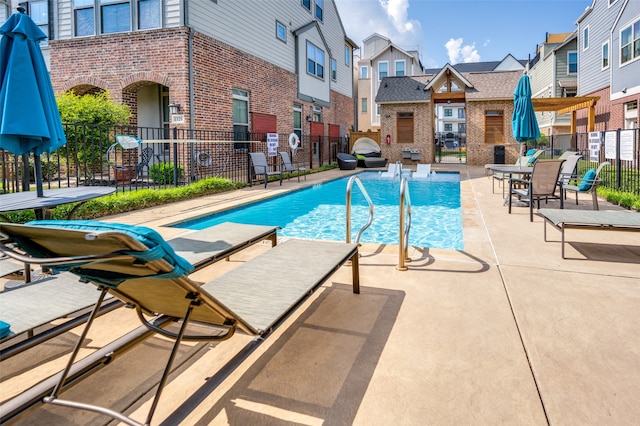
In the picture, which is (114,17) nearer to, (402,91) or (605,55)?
(402,91)

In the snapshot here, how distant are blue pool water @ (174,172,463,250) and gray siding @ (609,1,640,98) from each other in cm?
835

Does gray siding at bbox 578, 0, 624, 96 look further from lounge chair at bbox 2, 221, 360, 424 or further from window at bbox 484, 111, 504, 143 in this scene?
lounge chair at bbox 2, 221, 360, 424

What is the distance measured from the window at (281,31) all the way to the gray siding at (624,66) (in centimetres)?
1274

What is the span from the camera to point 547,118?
101ft

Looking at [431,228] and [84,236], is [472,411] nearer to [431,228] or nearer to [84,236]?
[84,236]

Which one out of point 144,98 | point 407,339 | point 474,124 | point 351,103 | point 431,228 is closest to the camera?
point 407,339

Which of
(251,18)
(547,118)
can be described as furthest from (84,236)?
(547,118)

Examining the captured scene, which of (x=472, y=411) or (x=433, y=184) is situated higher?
(x=433, y=184)

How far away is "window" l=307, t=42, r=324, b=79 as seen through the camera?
20.0 metres

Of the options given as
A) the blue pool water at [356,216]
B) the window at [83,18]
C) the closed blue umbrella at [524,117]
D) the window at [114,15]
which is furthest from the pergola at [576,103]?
the window at [83,18]

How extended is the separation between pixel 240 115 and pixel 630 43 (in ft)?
46.5

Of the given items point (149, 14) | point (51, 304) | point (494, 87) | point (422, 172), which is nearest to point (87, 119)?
point (149, 14)

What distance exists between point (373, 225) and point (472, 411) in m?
5.82

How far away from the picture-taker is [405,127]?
22078 millimetres
